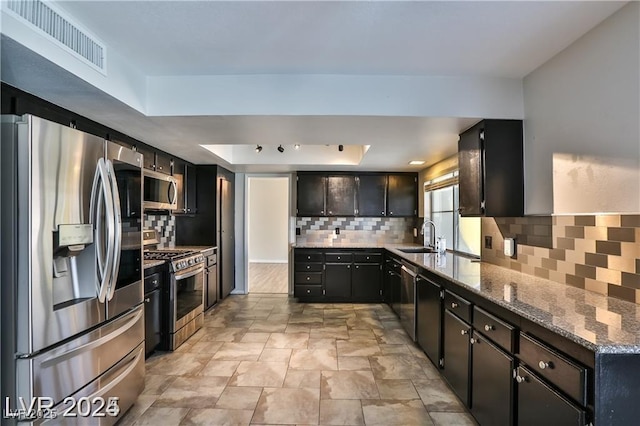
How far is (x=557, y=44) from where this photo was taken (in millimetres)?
2051

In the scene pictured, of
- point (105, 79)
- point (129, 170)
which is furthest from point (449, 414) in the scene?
point (105, 79)

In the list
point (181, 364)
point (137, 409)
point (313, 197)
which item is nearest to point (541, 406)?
point (137, 409)

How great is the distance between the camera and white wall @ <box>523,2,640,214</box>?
1658mm

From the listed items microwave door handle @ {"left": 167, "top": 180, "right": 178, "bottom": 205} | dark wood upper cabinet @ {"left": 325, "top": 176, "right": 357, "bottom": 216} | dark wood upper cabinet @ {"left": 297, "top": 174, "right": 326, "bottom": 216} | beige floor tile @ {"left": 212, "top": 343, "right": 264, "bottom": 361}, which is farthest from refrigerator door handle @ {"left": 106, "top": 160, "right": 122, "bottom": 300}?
dark wood upper cabinet @ {"left": 325, "top": 176, "right": 357, "bottom": 216}

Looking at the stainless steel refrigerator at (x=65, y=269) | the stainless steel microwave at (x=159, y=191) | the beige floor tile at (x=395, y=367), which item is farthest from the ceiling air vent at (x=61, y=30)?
the beige floor tile at (x=395, y=367)

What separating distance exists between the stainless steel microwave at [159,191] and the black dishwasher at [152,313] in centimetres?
82

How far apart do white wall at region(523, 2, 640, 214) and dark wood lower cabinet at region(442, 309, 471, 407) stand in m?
1.00

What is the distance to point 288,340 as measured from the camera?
12.1 ft

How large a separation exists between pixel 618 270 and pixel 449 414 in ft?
4.47

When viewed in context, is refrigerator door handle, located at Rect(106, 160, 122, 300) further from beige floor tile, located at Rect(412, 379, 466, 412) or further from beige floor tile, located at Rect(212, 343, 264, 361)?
beige floor tile, located at Rect(412, 379, 466, 412)

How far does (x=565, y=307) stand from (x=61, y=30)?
2879mm

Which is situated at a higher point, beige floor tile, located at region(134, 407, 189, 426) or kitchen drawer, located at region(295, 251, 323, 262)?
kitchen drawer, located at region(295, 251, 323, 262)

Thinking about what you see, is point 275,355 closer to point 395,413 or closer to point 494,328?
point 395,413

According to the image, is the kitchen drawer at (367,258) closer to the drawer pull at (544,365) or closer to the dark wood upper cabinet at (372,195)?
the dark wood upper cabinet at (372,195)
